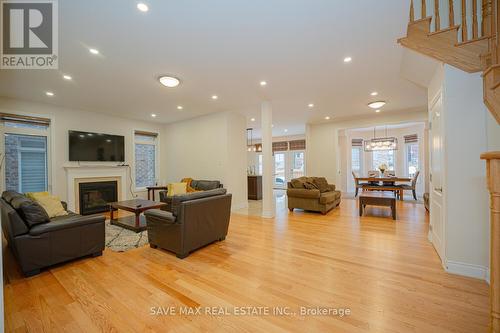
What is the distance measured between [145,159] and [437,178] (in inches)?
309

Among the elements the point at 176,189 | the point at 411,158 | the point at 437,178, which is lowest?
the point at 176,189

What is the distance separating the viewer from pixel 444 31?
2139mm

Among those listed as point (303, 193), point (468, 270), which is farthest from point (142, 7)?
point (303, 193)

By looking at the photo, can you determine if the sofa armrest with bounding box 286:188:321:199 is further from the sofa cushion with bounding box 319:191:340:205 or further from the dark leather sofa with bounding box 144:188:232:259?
the dark leather sofa with bounding box 144:188:232:259

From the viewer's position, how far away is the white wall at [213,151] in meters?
6.22

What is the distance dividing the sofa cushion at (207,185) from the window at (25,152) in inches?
147

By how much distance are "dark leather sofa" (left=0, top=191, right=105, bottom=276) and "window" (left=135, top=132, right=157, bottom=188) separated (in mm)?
4211

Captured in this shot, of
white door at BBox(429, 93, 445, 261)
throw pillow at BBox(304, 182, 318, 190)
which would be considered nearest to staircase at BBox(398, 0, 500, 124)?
white door at BBox(429, 93, 445, 261)

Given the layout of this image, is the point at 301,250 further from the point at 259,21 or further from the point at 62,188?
the point at 62,188

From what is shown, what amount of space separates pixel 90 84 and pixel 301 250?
5.04m

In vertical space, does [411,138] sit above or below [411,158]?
above

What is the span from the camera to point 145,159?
24.5 feet

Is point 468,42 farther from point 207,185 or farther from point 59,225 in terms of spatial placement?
point 207,185

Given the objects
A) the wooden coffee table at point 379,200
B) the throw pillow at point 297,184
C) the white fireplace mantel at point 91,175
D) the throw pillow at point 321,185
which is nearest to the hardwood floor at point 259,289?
the wooden coffee table at point 379,200
